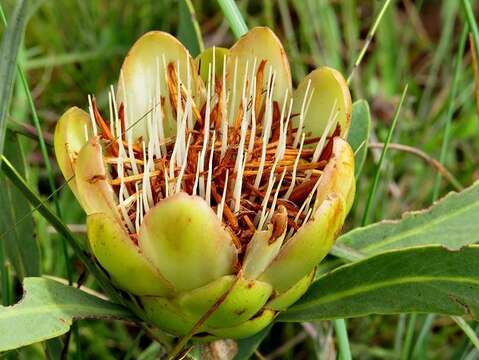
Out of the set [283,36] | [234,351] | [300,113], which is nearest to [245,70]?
[300,113]

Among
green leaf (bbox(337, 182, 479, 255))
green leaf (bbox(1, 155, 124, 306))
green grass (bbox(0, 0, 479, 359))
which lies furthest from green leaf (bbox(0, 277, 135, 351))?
green grass (bbox(0, 0, 479, 359))

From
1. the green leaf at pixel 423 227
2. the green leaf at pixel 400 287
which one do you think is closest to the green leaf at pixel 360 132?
the green leaf at pixel 423 227

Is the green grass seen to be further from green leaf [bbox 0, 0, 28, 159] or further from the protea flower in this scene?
green leaf [bbox 0, 0, 28, 159]

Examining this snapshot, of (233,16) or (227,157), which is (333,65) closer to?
(233,16)

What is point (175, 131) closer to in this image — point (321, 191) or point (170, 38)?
point (170, 38)

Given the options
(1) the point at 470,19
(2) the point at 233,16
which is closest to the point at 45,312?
(2) the point at 233,16

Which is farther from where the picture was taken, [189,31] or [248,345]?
[189,31]
